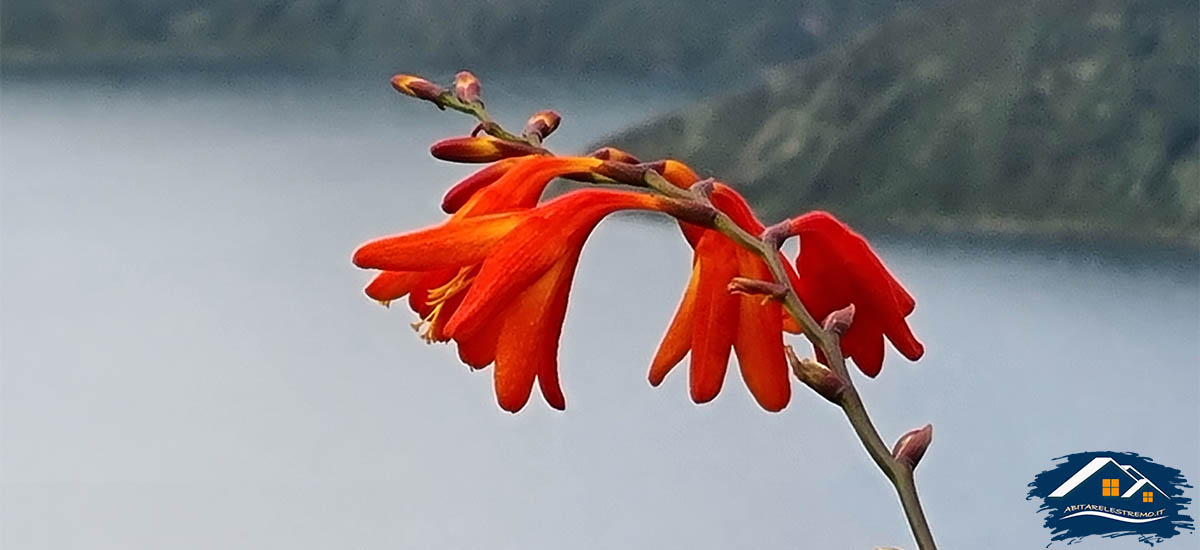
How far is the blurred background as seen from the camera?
110 centimetres

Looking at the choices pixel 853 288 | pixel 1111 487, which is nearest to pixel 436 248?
pixel 853 288

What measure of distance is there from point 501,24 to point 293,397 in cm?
37

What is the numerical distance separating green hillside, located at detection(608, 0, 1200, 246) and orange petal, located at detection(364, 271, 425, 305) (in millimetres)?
709

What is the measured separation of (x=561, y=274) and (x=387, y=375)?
81 cm

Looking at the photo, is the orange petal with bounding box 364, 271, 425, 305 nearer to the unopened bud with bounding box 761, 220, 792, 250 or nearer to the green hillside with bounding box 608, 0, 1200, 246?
the unopened bud with bounding box 761, 220, 792, 250

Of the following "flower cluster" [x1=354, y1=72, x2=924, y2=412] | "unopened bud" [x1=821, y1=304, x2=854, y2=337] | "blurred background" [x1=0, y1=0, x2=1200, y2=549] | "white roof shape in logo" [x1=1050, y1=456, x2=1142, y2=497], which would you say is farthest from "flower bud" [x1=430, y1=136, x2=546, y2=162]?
"white roof shape in logo" [x1=1050, y1=456, x2=1142, y2=497]

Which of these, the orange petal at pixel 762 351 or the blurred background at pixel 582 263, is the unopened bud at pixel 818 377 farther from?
the blurred background at pixel 582 263

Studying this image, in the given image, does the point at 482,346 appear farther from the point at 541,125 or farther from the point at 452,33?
the point at 452,33

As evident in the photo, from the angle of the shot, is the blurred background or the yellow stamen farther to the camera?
the blurred background

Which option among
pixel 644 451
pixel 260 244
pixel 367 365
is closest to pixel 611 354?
pixel 644 451

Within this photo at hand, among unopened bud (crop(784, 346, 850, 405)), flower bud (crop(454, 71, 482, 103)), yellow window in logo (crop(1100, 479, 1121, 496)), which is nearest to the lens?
unopened bud (crop(784, 346, 850, 405))

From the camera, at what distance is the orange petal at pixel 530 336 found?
0.35 meters

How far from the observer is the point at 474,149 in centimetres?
39

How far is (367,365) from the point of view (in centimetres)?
114
